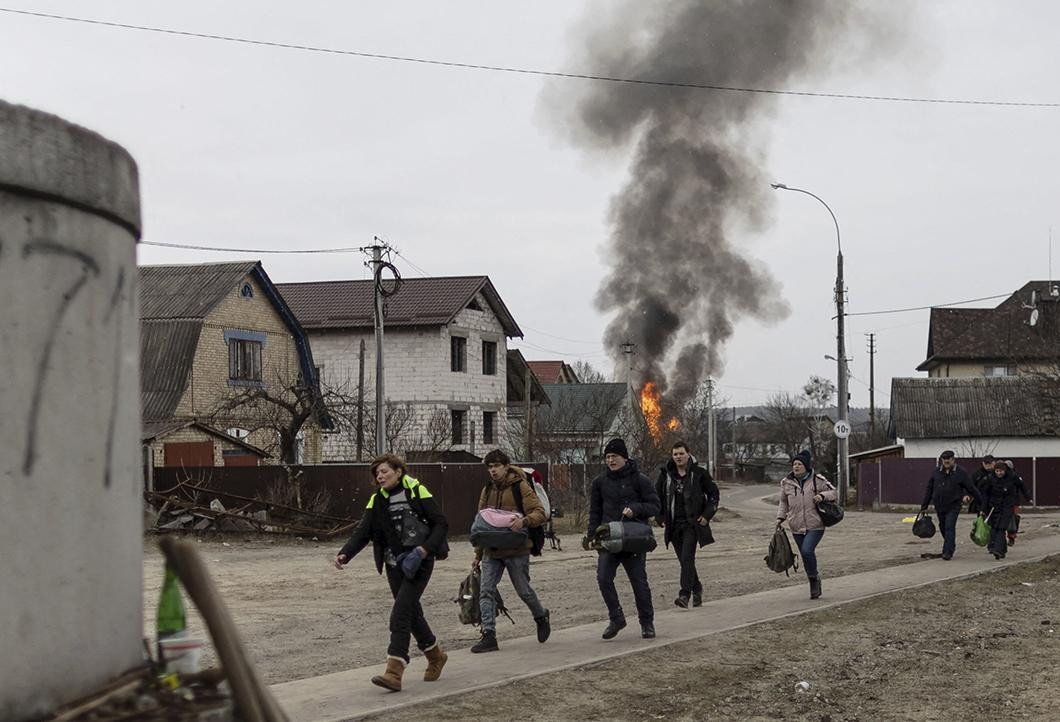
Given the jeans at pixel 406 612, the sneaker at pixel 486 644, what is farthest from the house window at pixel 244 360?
the jeans at pixel 406 612

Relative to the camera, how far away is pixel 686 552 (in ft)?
45.6

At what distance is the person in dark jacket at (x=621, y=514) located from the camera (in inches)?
456

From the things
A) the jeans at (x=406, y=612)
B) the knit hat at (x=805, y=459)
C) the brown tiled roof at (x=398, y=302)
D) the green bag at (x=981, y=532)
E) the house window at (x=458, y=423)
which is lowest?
the green bag at (x=981, y=532)

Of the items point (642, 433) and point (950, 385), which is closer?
point (642, 433)

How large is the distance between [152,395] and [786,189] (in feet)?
58.9

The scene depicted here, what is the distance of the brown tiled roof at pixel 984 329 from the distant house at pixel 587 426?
22.1m

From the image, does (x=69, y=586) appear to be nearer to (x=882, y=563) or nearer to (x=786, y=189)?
(x=882, y=563)

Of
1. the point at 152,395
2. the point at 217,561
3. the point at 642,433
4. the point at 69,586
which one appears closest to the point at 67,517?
the point at 69,586

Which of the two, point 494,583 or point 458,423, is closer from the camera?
point 494,583

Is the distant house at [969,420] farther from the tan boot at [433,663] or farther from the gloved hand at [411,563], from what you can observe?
the gloved hand at [411,563]

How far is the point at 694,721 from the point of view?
8.30m

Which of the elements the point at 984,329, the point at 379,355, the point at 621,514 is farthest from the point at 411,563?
the point at 984,329

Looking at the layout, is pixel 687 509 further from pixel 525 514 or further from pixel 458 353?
pixel 458 353

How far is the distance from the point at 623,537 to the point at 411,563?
271 centimetres
